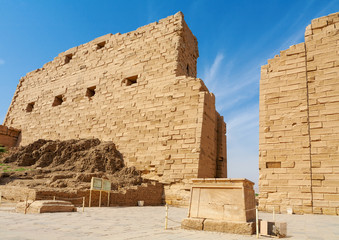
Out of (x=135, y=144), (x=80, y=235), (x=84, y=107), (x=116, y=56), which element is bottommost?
(x=80, y=235)

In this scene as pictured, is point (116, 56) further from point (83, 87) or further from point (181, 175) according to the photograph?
point (181, 175)

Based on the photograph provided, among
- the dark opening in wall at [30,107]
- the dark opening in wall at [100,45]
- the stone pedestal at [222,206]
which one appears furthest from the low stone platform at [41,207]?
the dark opening in wall at [30,107]

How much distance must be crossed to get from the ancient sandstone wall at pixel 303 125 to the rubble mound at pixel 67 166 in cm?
470

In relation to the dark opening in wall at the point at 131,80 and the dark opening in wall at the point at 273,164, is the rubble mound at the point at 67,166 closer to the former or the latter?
the dark opening in wall at the point at 131,80

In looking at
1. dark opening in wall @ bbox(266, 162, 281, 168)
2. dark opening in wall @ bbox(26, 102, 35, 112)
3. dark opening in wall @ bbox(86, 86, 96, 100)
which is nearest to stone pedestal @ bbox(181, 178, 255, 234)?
dark opening in wall @ bbox(266, 162, 281, 168)

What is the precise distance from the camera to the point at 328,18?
848cm

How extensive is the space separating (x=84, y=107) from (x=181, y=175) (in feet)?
23.8

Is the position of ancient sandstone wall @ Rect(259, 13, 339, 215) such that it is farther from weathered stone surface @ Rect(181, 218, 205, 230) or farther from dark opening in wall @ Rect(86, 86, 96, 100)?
dark opening in wall @ Rect(86, 86, 96, 100)

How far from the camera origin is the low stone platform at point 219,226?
3.88m

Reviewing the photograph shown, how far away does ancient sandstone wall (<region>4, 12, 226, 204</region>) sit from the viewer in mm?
9984

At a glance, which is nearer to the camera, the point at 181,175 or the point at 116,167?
the point at 181,175

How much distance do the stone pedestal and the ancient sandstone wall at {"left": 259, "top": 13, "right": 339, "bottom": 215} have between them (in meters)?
3.44

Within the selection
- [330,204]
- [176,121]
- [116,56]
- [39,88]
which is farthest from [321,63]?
[39,88]

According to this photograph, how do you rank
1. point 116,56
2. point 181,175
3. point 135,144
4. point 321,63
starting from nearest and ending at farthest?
point 321,63 < point 181,175 < point 135,144 < point 116,56
